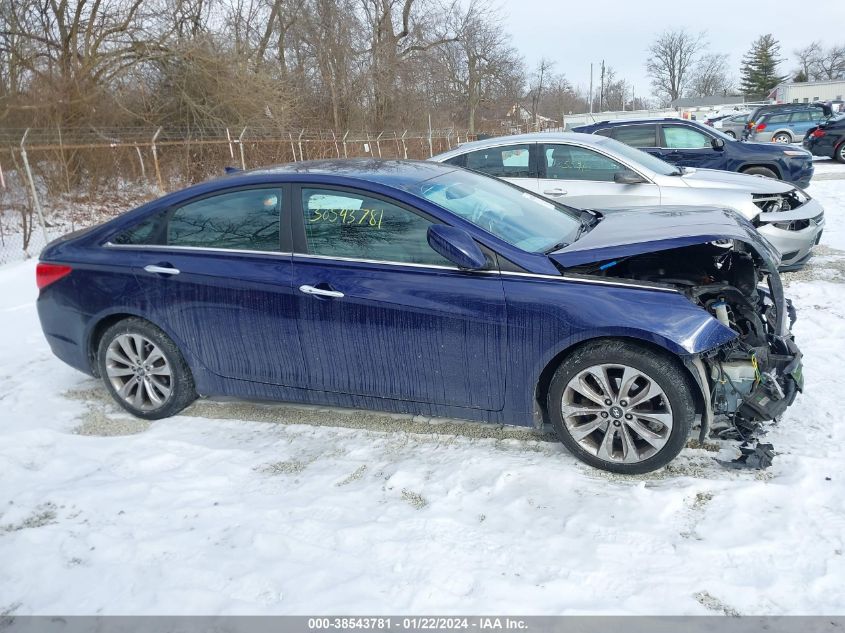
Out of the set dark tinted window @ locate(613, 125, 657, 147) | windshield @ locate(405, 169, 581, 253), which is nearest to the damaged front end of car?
windshield @ locate(405, 169, 581, 253)

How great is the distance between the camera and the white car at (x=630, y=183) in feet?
22.1

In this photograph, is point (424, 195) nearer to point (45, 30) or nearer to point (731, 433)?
point (731, 433)

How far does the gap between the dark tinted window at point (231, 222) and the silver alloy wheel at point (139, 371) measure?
69cm

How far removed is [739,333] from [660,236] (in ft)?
2.25

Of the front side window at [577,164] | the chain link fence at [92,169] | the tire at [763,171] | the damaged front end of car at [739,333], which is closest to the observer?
the damaged front end of car at [739,333]

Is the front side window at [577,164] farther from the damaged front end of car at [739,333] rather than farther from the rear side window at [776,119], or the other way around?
the rear side window at [776,119]

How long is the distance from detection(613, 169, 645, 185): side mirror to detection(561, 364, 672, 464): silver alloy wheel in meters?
4.08

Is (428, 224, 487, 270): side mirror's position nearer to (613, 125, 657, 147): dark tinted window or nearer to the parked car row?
the parked car row

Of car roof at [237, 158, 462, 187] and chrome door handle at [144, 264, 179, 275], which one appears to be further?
chrome door handle at [144, 264, 179, 275]

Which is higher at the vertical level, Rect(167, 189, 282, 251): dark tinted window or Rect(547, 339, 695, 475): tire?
Rect(167, 189, 282, 251): dark tinted window

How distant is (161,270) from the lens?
4074 mm

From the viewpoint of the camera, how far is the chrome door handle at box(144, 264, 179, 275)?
13.3ft

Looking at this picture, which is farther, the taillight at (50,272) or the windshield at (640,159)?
the windshield at (640,159)

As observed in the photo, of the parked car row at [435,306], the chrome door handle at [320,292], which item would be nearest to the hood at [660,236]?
the parked car row at [435,306]
